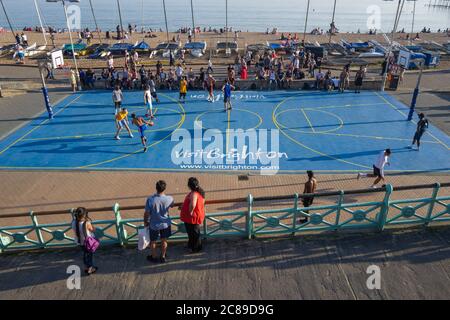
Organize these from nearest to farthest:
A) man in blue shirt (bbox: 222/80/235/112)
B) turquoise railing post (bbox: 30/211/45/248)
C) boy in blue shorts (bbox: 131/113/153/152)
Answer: turquoise railing post (bbox: 30/211/45/248) < boy in blue shorts (bbox: 131/113/153/152) < man in blue shirt (bbox: 222/80/235/112)

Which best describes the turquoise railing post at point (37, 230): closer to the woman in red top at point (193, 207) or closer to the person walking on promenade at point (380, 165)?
the woman in red top at point (193, 207)

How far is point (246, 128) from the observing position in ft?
63.7

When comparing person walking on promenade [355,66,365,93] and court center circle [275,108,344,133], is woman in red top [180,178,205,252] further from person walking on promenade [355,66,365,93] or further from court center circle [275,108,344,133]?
person walking on promenade [355,66,365,93]

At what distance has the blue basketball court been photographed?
51.3ft

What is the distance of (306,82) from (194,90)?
A: 29.0 feet

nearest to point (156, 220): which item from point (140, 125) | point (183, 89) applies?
point (140, 125)

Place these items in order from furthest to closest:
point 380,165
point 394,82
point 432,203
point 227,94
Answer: point 394,82
point 227,94
point 380,165
point 432,203

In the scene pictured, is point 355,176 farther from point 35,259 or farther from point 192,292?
point 35,259

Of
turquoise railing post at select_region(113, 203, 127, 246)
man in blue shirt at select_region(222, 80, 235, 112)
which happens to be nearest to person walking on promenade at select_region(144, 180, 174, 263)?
turquoise railing post at select_region(113, 203, 127, 246)

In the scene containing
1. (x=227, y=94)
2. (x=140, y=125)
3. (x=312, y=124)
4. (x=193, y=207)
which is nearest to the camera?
(x=193, y=207)

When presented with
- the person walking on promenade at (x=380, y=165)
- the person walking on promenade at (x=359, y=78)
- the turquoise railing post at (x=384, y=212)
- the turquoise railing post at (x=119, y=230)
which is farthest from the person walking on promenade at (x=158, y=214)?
the person walking on promenade at (x=359, y=78)

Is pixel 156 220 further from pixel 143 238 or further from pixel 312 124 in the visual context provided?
pixel 312 124

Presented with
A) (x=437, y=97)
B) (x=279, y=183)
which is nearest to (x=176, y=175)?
(x=279, y=183)
